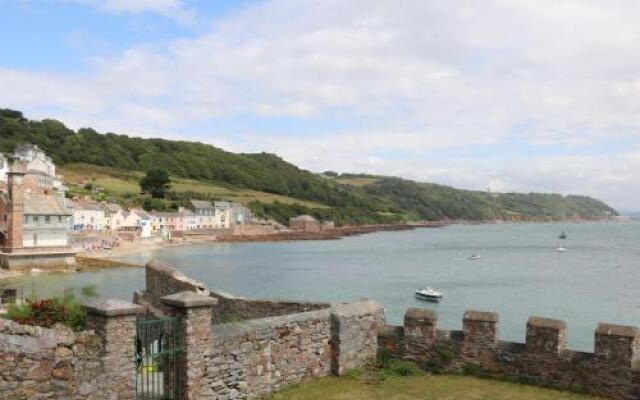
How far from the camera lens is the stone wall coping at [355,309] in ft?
38.4

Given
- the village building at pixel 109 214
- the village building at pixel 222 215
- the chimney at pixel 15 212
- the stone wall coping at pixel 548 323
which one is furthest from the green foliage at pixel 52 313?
the village building at pixel 222 215

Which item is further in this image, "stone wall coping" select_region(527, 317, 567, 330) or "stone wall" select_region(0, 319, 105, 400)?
"stone wall coping" select_region(527, 317, 567, 330)

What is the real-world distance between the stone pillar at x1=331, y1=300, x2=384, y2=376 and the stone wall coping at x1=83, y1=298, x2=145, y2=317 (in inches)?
179

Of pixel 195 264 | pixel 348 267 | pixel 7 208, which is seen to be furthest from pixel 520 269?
pixel 7 208

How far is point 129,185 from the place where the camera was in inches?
6033

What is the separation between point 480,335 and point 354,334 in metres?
2.46

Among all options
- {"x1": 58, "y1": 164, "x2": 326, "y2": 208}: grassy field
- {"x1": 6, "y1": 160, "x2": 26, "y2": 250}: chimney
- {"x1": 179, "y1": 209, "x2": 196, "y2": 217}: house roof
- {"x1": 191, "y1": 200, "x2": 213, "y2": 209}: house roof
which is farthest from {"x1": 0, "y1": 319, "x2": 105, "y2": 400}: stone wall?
{"x1": 191, "y1": 200, "x2": 213, "y2": 209}: house roof

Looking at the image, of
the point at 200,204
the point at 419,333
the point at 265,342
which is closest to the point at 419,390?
the point at 419,333

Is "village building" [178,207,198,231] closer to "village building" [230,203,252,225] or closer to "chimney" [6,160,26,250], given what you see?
"village building" [230,203,252,225]

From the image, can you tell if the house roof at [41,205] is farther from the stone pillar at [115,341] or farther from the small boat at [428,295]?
the stone pillar at [115,341]

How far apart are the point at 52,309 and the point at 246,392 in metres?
3.37

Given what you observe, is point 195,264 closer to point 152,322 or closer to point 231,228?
point 231,228

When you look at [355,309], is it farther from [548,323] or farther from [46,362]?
[46,362]

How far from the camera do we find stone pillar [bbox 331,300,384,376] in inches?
451
